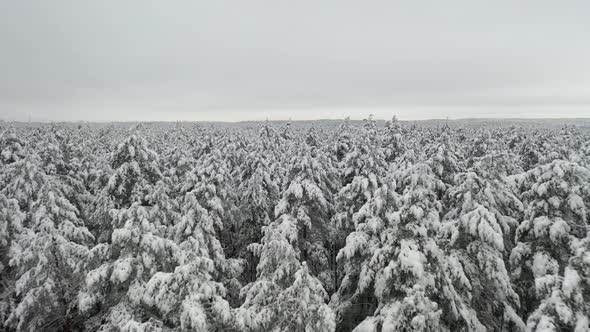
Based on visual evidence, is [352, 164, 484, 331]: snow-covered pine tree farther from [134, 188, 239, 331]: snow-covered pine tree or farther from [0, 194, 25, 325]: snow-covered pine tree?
[0, 194, 25, 325]: snow-covered pine tree

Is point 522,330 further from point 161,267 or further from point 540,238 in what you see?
point 161,267

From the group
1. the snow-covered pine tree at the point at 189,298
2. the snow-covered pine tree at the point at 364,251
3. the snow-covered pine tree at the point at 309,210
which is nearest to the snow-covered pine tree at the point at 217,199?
the snow-covered pine tree at the point at 309,210

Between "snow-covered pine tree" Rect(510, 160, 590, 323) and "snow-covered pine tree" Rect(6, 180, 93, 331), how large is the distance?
48.5 ft

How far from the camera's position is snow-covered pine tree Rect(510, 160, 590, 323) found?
11109 mm

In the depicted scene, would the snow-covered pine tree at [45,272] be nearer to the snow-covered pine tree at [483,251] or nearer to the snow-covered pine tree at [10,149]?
the snow-covered pine tree at [10,149]

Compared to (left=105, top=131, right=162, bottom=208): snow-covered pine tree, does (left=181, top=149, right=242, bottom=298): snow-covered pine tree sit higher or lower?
lower

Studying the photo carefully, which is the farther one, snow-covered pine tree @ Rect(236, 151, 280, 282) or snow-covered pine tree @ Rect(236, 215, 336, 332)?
snow-covered pine tree @ Rect(236, 151, 280, 282)

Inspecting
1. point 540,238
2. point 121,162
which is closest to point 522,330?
point 540,238

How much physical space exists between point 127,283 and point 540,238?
13.1m

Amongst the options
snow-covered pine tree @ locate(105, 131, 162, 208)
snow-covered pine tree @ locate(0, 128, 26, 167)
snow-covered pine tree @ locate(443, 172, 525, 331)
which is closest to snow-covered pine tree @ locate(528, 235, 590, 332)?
snow-covered pine tree @ locate(443, 172, 525, 331)

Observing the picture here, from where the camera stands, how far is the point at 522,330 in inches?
447

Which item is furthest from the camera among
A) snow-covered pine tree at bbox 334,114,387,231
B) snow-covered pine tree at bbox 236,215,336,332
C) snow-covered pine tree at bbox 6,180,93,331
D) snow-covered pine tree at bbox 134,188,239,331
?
snow-covered pine tree at bbox 334,114,387,231

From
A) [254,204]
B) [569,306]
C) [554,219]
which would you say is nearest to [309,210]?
[254,204]

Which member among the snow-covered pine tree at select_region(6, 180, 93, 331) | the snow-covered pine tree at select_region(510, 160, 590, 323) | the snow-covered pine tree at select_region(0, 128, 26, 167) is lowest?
the snow-covered pine tree at select_region(6, 180, 93, 331)
